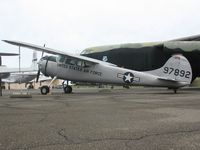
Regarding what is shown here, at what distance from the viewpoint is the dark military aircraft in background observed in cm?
2412

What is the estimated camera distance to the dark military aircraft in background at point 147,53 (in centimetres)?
2412

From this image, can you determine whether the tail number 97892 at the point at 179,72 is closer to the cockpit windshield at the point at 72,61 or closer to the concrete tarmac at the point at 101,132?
the cockpit windshield at the point at 72,61

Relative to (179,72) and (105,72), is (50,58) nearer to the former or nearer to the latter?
(105,72)

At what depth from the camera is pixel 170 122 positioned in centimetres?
631

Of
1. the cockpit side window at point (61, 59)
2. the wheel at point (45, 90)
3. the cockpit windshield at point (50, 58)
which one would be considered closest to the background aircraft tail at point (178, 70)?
the cockpit side window at point (61, 59)

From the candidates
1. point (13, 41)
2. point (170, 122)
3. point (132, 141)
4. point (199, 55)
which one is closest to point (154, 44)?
point (199, 55)

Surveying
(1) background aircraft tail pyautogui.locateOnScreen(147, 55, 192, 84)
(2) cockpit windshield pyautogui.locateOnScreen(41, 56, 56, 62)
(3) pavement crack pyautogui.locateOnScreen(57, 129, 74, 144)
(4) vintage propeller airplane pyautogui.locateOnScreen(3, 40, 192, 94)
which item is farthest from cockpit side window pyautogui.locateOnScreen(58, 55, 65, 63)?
(3) pavement crack pyautogui.locateOnScreen(57, 129, 74, 144)

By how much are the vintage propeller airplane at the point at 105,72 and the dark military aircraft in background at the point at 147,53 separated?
5402mm

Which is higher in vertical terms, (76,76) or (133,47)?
(133,47)

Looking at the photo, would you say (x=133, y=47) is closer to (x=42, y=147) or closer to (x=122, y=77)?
(x=122, y=77)

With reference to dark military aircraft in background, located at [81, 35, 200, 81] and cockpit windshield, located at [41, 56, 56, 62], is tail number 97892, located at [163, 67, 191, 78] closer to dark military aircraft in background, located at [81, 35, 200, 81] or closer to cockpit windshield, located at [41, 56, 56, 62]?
dark military aircraft in background, located at [81, 35, 200, 81]

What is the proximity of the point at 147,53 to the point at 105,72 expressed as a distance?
6.53 m

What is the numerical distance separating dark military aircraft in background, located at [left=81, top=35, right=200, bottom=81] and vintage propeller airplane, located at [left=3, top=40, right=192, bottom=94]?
5.40m

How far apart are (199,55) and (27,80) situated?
4367 cm
